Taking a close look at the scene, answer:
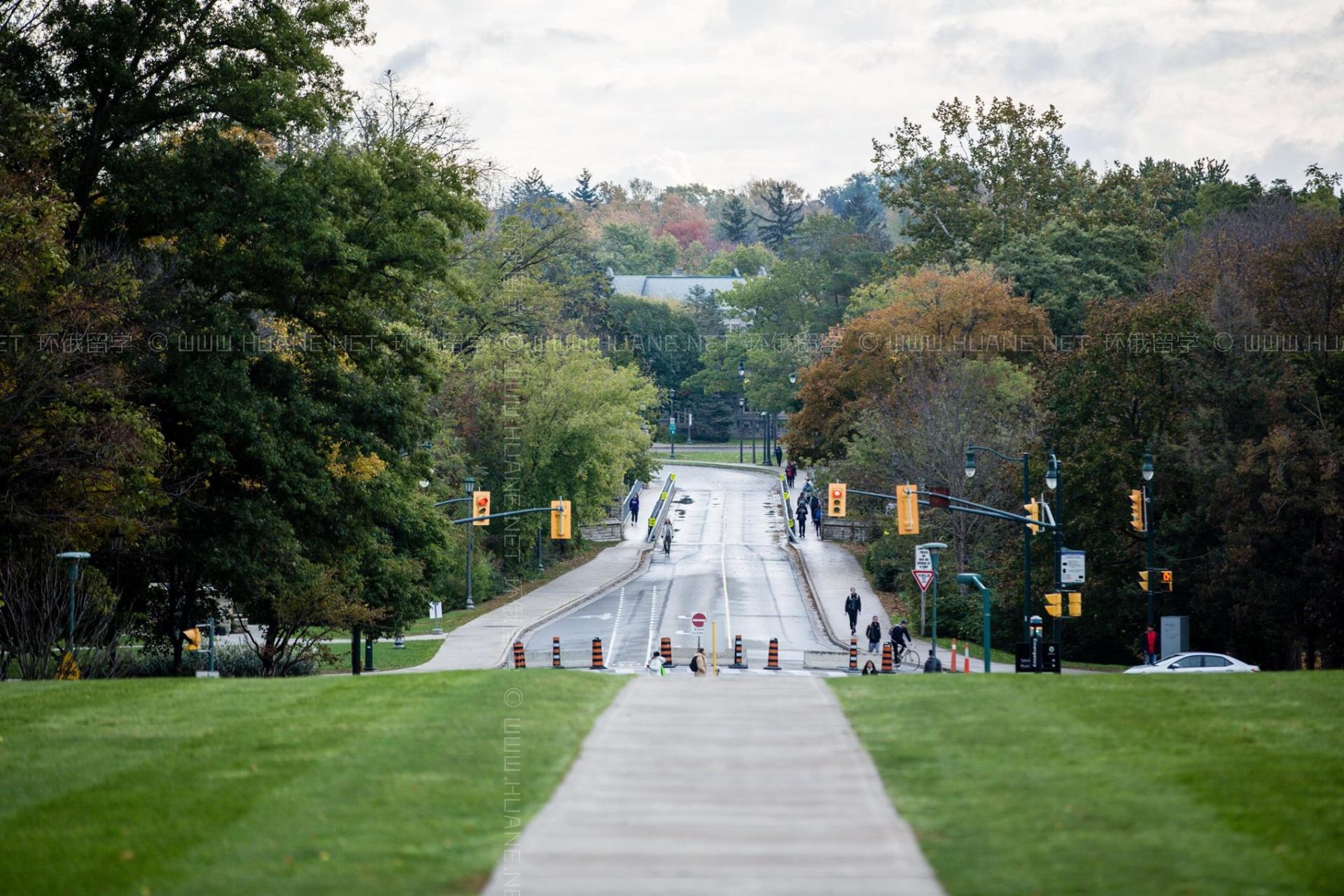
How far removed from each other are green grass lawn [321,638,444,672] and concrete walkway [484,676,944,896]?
82.9 ft

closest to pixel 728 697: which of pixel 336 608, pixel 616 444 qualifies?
pixel 336 608

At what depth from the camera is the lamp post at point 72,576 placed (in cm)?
2153

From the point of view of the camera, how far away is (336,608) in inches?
1219

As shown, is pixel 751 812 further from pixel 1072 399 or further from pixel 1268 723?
pixel 1072 399

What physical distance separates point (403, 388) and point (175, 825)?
1845 centimetres

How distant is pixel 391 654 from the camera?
41.1 meters

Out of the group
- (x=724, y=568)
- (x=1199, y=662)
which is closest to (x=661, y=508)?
(x=724, y=568)

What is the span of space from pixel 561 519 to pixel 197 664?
50.4ft

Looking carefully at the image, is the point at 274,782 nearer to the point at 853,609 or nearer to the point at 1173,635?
the point at 1173,635

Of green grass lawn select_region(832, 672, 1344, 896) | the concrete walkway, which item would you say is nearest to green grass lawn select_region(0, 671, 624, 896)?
the concrete walkway

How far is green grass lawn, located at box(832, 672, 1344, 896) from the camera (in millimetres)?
8766

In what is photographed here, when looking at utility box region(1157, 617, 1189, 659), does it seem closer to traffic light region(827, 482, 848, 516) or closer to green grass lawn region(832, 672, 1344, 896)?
traffic light region(827, 482, 848, 516)

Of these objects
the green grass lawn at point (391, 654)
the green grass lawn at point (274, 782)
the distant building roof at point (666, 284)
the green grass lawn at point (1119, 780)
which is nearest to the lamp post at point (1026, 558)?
the green grass lawn at point (391, 654)

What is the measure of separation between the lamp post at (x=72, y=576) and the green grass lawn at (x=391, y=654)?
44.8 feet
